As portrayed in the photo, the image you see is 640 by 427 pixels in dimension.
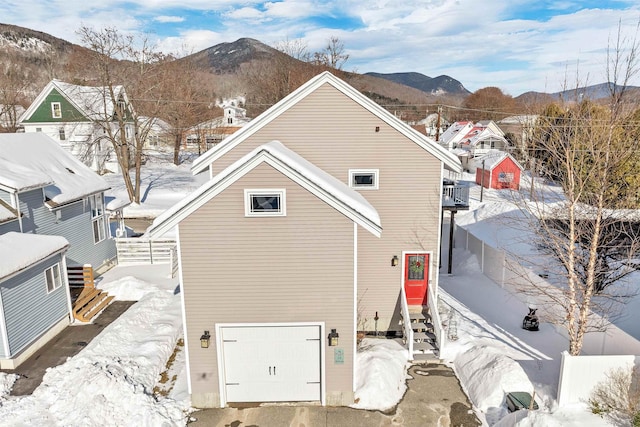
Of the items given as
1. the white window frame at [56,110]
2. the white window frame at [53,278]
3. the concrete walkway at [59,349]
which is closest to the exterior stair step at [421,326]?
the concrete walkway at [59,349]

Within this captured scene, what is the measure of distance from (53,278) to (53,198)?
4019 millimetres

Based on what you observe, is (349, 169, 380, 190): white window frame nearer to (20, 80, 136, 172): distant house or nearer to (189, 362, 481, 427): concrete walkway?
(189, 362, 481, 427): concrete walkway

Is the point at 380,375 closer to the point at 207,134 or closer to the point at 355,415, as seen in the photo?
the point at 355,415

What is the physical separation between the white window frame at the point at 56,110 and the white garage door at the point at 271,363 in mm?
44432

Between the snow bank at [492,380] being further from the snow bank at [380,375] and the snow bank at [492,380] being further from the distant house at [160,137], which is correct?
the distant house at [160,137]

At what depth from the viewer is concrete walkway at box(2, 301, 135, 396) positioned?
1109 centimetres

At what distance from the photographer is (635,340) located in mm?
11141

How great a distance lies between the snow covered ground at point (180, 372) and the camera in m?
9.60

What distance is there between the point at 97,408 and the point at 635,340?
13852 millimetres

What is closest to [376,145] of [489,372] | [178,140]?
[489,372]

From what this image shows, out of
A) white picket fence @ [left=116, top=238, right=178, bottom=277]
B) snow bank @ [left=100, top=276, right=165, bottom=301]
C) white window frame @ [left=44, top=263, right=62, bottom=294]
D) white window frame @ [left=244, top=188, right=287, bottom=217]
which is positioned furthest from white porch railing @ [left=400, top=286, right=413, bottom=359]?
white picket fence @ [left=116, top=238, right=178, bottom=277]

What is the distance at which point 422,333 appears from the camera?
1343 centimetres

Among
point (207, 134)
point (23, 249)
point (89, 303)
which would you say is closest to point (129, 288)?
point (89, 303)

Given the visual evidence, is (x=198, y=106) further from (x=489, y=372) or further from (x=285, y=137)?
(x=489, y=372)
